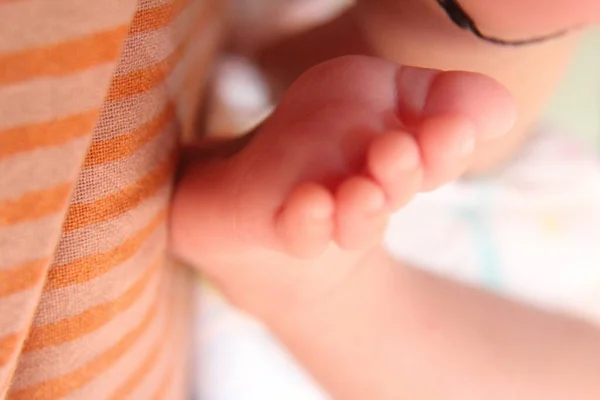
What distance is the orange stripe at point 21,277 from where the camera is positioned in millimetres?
343

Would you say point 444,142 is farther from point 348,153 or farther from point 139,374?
point 139,374

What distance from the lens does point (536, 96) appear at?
59cm

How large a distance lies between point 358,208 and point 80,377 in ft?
0.58

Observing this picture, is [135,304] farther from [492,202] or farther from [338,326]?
[492,202]

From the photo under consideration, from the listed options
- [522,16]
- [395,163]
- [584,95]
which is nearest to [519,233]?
[584,95]

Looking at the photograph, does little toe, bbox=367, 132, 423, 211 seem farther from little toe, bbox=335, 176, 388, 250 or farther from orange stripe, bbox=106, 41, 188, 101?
orange stripe, bbox=106, 41, 188, 101

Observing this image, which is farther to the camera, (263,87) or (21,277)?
(263,87)

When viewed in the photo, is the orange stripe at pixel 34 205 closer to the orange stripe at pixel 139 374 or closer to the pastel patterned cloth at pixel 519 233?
the orange stripe at pixel 139 374

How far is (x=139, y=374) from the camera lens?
438 mm

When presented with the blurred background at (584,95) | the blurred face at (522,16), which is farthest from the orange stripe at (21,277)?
the blurred background at (584,95)

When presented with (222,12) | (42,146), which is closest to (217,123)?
(222,12)

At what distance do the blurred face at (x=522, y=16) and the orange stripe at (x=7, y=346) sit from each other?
0.97 feet

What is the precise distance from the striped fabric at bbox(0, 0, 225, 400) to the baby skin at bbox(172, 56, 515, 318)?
0.12ft

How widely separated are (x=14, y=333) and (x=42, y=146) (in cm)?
9
